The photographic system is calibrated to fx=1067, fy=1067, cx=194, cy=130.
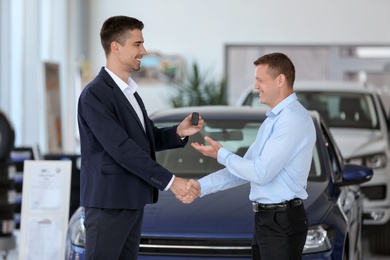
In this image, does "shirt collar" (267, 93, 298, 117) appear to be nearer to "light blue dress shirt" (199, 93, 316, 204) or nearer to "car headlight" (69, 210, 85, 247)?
"light blue dress shirt" (199, 93, 316, 204)

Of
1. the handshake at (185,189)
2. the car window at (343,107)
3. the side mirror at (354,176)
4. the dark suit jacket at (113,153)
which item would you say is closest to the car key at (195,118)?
the handshake at (185,189)

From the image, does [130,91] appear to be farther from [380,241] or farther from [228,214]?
[380,241]

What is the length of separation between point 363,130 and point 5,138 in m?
3.75

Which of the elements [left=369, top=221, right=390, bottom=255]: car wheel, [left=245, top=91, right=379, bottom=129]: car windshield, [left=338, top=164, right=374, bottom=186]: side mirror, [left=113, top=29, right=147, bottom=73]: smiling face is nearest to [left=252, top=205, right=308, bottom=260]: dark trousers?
[left=113, top=29, right=147, bottom=73]: smiling face

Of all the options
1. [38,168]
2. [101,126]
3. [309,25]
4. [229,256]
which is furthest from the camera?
[309,25]

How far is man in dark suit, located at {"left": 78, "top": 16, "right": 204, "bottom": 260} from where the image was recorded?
4621 millimetres

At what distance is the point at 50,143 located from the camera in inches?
555

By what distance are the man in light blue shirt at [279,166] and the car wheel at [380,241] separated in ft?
16.2

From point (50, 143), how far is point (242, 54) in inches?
249

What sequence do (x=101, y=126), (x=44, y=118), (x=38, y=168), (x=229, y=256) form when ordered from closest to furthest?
(x=101, y=126) < (x=229, y=256) < (x=38, y=168) < (x=44, y=118)

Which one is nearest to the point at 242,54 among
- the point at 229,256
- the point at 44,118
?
the point at 44,118

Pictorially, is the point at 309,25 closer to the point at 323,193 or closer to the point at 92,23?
the point at 92,23

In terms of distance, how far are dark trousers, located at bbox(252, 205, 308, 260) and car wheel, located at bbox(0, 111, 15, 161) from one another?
4833 millimetres

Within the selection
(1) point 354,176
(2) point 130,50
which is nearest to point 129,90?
(2) point 130,50
